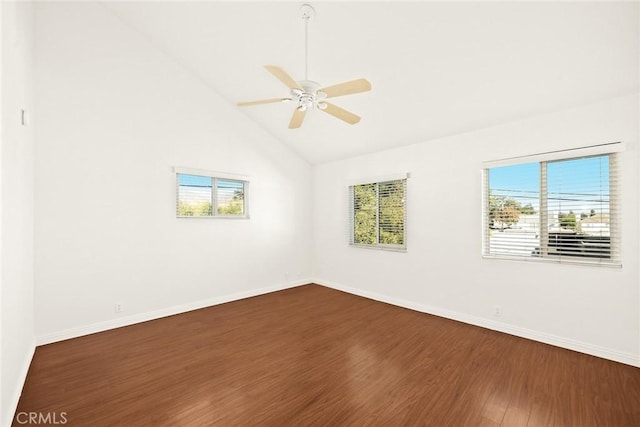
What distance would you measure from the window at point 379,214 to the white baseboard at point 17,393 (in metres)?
4.34

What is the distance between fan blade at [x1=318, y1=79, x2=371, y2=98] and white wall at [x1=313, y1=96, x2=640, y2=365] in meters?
2.17

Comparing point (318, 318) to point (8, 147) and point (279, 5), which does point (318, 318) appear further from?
point (279, 5)

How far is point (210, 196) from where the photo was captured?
450 cm

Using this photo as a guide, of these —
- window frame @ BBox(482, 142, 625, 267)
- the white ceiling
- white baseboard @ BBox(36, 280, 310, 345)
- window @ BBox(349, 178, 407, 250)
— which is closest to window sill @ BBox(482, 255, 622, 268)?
window frame @ BBox(482, 142, 625, 267)

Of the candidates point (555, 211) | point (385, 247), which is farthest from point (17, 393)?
point (555, 211)

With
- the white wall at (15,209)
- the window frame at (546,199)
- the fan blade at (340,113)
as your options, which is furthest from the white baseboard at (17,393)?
the window frame at (546,199)

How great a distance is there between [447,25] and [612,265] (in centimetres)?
279

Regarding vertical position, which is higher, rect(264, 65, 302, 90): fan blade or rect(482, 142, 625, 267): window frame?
rect(264, 65, 302, 90): fan blade

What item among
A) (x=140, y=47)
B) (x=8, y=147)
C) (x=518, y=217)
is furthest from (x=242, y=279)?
(x=518, y=217)

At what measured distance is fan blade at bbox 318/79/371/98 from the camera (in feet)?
7.38

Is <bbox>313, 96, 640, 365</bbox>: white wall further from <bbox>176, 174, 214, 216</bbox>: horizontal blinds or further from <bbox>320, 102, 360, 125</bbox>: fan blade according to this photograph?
<bbox>176, 174, 214, 216</bbox>: horizontal blinds

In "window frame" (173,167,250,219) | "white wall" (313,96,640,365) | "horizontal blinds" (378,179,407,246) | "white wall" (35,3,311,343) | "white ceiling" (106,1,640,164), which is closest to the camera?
"white ceiling" (106,1,640,164)

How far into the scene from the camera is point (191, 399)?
6.97ft

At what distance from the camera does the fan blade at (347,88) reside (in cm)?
225
